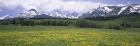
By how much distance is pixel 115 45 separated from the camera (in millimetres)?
40312

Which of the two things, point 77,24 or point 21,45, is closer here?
point 21,45

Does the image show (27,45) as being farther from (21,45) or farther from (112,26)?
(112,26)

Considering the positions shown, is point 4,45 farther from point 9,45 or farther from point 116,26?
point 116,26

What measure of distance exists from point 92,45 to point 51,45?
5.72 m

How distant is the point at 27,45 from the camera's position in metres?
37.9

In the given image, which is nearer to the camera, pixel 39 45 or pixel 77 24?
pixel 39 45

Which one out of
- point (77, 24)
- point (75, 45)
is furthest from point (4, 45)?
point (77, 24)

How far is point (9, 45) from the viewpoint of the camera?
3734 cm

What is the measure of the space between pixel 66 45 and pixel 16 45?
674 cm

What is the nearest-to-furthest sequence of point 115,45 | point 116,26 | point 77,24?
point 115,45
point 116,26
point 77,24

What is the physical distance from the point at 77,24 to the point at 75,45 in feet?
524

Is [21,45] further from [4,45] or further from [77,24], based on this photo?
[77,24]

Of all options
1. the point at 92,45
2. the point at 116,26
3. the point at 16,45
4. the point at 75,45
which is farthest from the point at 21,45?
the point at 116,26

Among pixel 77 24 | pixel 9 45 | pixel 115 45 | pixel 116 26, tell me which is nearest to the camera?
pixel 9 45
